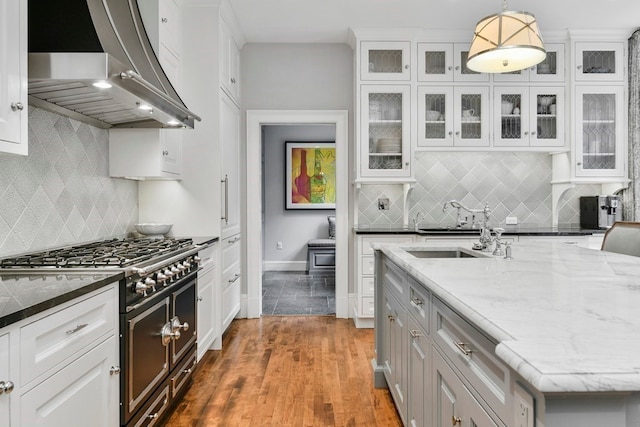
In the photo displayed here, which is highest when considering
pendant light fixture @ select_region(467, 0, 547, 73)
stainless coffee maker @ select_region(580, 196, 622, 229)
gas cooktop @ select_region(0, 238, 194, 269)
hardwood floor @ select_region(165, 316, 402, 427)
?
pendant light fixture @ select_region(467, 0, 547, 73)

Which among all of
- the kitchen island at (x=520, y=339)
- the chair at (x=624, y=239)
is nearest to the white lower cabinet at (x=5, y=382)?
the kitchen island at (x=520, y=339)

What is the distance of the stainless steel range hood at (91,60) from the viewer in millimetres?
1771

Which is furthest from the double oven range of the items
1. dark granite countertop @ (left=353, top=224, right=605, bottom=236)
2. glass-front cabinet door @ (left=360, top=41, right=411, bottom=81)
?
glass-front cabinet door @ (left=360, top=41, right=411, bottom=81)

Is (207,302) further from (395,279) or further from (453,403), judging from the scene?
(453,403)

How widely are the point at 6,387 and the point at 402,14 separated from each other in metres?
3.77

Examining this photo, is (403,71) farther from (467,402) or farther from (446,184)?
(467,402)

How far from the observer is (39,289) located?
135 centimetres

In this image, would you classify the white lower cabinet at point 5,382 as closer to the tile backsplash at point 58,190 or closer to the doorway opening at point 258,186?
the tile backsplash at point 58,190

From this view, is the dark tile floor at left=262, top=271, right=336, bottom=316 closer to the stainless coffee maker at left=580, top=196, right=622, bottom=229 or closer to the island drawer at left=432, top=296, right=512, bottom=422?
the stainless coffee maker at left=580, top=196, right=622, bottom=229

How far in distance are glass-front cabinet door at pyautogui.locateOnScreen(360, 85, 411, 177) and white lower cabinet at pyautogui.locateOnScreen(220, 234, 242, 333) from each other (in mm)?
1411

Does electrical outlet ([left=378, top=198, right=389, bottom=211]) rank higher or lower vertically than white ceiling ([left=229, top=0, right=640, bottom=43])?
lower

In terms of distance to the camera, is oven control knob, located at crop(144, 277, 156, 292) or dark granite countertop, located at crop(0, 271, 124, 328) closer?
dark granite countertop, located at crop(0, 271, 124, 328)

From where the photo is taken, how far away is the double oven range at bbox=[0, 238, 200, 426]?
1.76m

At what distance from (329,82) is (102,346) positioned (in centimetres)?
349
